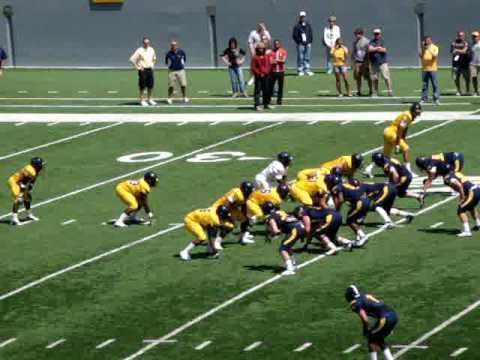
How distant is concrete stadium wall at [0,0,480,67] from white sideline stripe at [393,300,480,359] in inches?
1178

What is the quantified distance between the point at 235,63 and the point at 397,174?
657 inches

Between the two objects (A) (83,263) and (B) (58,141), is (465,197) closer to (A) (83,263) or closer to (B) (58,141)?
(A) (83,263)

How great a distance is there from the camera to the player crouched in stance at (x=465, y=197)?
3288cm

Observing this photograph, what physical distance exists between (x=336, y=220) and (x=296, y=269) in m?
1.42

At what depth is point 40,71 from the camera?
207 feet

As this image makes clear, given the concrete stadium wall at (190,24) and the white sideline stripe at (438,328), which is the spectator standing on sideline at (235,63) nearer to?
the concrete stadium wall at (190,24)

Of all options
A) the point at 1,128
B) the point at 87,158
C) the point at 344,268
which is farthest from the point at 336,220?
the point at 1,128

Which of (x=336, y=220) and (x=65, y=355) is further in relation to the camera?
(x=336, y=220)

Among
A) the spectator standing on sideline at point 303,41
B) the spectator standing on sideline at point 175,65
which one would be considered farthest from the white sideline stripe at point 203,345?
the spectator standing on sideline at point 303,41

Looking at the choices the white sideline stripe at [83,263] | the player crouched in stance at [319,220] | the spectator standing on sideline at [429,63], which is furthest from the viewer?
the spectator standing on sideline at [429,63]

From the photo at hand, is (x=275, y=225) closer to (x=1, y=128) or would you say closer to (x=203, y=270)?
(x=203, y=270)

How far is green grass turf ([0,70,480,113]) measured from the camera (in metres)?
50.2

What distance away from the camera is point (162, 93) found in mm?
54562

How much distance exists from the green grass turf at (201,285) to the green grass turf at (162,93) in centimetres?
891
